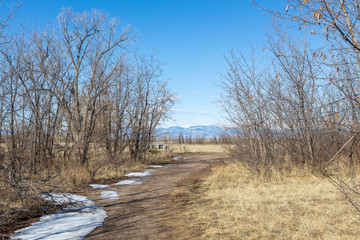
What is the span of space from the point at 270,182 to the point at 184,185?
3308mm

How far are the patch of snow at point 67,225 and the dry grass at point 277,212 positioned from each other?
7.19ft

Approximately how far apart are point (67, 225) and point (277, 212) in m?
4.35

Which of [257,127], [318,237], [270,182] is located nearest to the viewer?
[318,237]

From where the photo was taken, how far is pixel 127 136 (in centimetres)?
1702

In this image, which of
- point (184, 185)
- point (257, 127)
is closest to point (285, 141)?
point (257, 127)

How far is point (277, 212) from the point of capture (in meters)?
5.33

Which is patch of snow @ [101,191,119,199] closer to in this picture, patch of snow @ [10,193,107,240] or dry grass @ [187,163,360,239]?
patch of snow @ [10,193,107,240]

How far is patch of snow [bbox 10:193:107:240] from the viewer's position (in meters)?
4.46

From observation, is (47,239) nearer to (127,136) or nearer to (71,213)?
(71,213)

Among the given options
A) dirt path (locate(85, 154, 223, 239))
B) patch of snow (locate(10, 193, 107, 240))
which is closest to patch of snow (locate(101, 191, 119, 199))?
dirt path (locate(85, 154, 223, 239))

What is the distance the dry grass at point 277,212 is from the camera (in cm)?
433

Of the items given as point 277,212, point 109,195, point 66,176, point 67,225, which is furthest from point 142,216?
point 66,176

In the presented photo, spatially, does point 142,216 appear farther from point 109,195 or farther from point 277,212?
point 277,212

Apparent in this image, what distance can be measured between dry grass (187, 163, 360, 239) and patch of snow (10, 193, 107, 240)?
7.19 ft
